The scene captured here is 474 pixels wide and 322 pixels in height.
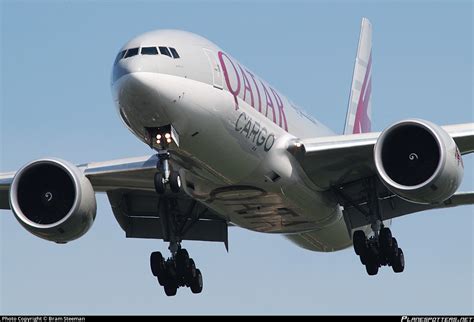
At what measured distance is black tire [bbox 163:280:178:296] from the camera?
3288 centimetres

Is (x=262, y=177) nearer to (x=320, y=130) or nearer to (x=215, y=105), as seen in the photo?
(x=215, y=105)

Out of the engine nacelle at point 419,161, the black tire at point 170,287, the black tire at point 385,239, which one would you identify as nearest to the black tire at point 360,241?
the black tire at point 385,239

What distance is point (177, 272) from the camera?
3278 cm

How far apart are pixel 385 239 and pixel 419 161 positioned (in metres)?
3.43

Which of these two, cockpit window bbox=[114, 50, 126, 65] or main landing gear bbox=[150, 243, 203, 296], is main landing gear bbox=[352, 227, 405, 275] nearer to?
main landing gear bbox=[150, 243, 203, 296]

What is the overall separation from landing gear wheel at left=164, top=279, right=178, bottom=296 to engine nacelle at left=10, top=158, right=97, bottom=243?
3.30 metres

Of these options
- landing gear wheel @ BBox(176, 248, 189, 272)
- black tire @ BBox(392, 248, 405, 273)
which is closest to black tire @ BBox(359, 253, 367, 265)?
black tire @ BBox(392, 248, 405, 273)

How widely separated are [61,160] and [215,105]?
208 inches

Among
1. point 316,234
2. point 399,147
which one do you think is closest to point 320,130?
point 316,234

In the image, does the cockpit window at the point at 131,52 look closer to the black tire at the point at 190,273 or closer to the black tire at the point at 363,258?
the black tire at the point at 190,273

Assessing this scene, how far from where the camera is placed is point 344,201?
31.8 m

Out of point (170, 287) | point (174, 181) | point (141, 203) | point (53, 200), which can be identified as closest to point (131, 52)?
point (174, 181)

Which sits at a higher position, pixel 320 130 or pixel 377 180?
pixel 320 130

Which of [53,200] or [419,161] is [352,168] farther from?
[53,200]
